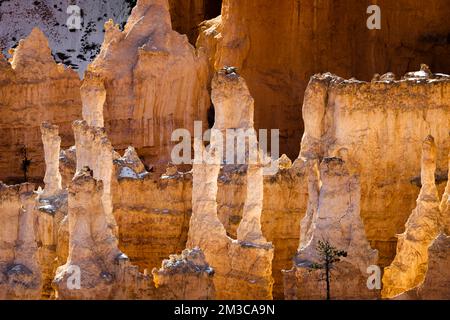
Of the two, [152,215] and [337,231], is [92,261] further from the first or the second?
[152,215]

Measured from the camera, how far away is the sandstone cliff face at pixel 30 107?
4144 centimetres

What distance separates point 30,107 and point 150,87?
3483 mm

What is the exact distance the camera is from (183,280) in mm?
27828

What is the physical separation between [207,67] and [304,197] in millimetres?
8192

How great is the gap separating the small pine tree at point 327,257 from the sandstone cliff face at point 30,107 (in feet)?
44.4

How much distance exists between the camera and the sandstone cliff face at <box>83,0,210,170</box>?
40.1m

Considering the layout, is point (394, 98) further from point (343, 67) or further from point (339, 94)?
point (343, 67)

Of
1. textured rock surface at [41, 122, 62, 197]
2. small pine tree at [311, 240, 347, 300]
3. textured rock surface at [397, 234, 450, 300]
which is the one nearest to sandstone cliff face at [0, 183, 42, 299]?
small pine tree at [311, 240, 347, 300]

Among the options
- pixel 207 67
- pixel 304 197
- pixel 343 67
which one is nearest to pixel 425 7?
pixel 343 67

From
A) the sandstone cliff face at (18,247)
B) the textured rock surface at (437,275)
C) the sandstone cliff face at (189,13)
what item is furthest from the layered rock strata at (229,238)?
the sandstone cliff face at (189,13)

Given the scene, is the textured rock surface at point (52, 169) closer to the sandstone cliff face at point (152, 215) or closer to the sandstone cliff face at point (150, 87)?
the sandstone cliff face at point (152, 215)

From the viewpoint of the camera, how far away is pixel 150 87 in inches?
1578

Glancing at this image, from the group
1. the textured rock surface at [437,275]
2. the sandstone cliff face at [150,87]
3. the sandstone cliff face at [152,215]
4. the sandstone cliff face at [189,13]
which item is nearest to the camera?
the textured rock surface at [437,275]

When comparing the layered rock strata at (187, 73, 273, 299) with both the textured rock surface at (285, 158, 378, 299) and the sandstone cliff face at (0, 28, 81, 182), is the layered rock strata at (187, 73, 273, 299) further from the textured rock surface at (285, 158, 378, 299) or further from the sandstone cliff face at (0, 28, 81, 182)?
the sandstone cliff face at (0, 28, 81, 182)
